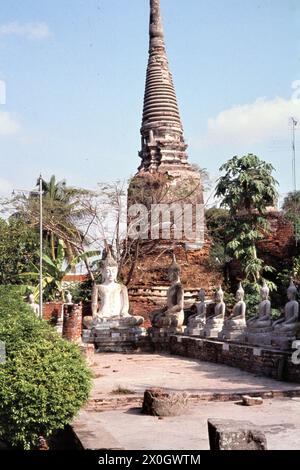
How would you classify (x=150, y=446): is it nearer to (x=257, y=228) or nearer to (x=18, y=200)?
(x=257, y=228)

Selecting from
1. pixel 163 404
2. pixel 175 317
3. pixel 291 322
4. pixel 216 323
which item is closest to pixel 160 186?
pixel 175 317

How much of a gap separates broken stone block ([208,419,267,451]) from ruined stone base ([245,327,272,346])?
8.74 metres

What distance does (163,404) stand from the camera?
892 cm

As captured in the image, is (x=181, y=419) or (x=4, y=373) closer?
(x=4, y=373)

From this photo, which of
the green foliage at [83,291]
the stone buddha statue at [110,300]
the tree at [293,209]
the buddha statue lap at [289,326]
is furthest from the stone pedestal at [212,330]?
the tree at [293,209]

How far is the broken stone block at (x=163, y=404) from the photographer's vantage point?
29.3 feet

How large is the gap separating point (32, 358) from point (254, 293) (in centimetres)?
1785

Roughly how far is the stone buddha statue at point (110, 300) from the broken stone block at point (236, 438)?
49.1 ft

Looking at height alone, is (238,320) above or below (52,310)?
below

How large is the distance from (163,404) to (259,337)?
587 cm

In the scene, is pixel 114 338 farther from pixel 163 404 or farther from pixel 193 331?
pixel 163 404

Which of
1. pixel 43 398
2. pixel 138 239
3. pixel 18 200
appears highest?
pixel 18 200
